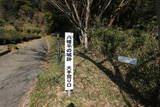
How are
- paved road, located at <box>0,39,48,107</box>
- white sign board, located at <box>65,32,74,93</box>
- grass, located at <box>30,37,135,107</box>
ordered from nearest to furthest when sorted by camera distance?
white sign board, located at <box>65,32,74,93</box> < grass, located at <box>30,37,135,107</box> < paved road, located at <box>0,39,48,107</box>

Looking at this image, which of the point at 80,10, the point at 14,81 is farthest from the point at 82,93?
the point at 80,10

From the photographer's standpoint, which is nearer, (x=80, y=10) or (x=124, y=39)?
(x=124, y=39)

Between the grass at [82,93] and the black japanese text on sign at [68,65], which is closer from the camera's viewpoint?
the black japanese text on sign at [68,65]

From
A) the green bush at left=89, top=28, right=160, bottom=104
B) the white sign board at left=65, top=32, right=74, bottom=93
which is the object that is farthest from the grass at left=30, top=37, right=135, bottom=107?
the green bush at left=89, top=28, right=160, bottom=104

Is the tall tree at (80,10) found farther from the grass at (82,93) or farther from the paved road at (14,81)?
the grass at (82,93)

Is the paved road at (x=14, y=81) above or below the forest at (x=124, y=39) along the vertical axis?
below

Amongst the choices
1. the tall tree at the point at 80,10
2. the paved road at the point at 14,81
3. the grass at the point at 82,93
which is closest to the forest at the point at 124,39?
the tall tree at the point at 80,10

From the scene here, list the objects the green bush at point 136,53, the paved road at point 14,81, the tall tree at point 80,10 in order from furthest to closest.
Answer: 1. the tall tree at point 80,10
2. the green bush at point 136,53
3. the paved road at point 14,81

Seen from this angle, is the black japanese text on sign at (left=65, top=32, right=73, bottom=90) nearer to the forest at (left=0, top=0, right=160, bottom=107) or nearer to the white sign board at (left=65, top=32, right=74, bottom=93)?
the white sign board at (left=65, top=32, right=74, bottom=93)

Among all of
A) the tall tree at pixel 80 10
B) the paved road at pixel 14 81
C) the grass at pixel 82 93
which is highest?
the tall tree at pixel 80 10

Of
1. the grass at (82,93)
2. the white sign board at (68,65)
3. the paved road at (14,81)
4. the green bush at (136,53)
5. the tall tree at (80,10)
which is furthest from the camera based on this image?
the tall tree at (80,10)

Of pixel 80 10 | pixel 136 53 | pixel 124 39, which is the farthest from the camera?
pixel 80 10

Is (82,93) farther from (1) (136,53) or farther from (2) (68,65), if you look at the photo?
(1) (136,53)

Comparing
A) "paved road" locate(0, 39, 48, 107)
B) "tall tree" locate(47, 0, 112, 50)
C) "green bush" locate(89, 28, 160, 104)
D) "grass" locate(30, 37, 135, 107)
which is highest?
"tall tree" locate(47, 0, 112, 50)
